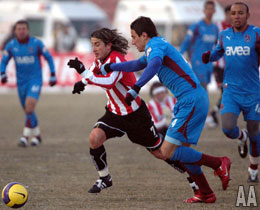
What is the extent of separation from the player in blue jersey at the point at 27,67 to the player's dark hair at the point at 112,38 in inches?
173

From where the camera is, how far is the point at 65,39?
28.1m

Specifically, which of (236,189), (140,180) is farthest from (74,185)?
(236,189)

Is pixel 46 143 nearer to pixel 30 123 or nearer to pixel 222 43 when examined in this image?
pixel 30 123

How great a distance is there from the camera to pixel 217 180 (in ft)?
28.7

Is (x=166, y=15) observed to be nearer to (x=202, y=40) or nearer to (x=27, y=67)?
(x=202, y=40)

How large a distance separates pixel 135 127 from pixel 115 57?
85 cm

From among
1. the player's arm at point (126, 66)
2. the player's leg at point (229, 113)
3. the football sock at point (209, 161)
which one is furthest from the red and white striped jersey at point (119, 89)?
the player's leg at point (229, 113)

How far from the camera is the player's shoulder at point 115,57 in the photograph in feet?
25.1

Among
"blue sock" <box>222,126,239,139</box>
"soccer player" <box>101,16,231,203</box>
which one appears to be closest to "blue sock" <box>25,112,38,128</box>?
"blue sock" <box>222,126,239,139</box>

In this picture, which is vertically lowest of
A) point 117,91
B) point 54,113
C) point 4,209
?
point 54,113

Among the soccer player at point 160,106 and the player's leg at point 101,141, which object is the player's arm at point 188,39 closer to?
the soccer player at point 160,106

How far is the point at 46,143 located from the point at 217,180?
179 inches

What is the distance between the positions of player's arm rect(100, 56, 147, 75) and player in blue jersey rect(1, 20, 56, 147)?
4.71 metres

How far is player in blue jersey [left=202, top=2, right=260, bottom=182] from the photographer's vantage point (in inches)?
323
